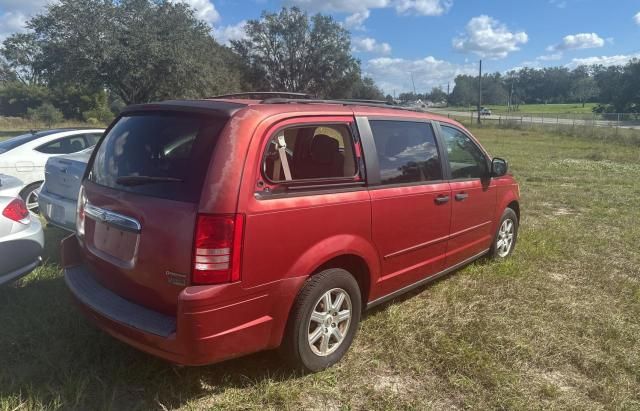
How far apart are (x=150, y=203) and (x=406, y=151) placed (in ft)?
6.65

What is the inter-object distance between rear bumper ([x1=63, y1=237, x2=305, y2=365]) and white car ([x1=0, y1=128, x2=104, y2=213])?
536cm

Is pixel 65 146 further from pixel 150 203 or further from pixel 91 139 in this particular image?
pixel 150 203

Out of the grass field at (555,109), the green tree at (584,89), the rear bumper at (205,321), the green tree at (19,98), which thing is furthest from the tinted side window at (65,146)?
the green tree at (584,89)

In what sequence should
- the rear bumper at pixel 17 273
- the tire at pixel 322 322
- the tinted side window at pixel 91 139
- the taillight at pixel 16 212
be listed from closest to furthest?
the tire at pixel 322 322 → the rear bumper at pixel 17 273 → the taillight at pixel 16 212 → the tinted side window at pixel 91 139

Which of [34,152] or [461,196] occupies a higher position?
[34,152]

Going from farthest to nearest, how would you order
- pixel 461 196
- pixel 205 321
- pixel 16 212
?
pixel 461 196
pixel 16 212
pixel 205 321

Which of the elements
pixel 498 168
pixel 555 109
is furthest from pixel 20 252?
pixel 555 109

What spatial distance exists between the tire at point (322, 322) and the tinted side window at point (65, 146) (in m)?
6.25

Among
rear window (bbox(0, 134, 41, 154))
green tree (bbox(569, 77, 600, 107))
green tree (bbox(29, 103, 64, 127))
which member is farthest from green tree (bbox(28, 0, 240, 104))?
green tree (bbox(569, 77, 600, 107))

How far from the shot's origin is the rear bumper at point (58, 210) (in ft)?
17.3

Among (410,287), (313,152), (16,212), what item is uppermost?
(313,152)

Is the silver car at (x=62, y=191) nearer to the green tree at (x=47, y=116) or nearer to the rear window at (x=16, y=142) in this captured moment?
the rear window at (x=16, y=142)

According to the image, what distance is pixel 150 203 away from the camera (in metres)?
2.64

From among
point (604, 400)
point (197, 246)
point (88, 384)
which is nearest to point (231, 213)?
point (197, 246)
